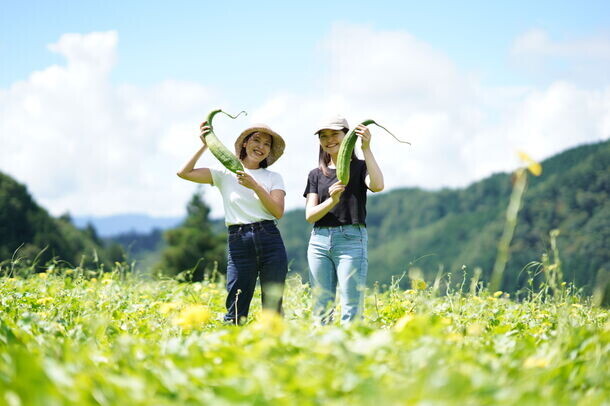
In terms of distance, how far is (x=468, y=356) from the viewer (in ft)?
8.54

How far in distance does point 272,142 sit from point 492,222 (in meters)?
112

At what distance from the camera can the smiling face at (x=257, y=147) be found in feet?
17.4

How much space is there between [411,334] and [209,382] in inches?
36.2

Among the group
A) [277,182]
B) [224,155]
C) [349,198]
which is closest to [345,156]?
[349,198]

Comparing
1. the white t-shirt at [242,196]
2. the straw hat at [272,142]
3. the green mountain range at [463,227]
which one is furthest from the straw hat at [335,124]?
the green mountain range at [463,227]

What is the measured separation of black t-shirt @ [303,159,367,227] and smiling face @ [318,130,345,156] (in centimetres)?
17

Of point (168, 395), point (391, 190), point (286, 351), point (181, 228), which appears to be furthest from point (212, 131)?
point (391, 190)

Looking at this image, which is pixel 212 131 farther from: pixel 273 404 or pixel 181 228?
pixel 181 228

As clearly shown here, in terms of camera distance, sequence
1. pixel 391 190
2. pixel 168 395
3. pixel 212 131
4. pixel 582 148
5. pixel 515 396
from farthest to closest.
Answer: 1. pixel 391 190
2. pixel 582 148
3. pixel 212 131
4. pixel 168 395
5. pixel 515 396

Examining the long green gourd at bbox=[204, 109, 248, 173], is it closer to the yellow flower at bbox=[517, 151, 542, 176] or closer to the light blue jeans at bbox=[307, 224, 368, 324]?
the light blue jeans at bbox=[307, 224, 368, 324]

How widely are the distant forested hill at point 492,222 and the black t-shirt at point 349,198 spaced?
120ft

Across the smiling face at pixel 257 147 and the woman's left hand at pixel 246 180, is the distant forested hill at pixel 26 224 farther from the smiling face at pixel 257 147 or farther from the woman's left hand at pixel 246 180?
the woman's left hand at pixel 246 180

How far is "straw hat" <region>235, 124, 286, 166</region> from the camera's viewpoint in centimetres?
529

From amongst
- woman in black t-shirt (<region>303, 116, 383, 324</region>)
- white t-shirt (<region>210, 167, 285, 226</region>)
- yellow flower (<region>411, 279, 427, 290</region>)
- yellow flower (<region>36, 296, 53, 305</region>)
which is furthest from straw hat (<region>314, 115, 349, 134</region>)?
yellow flower (<region>36, 296, 53, 305</region>)
